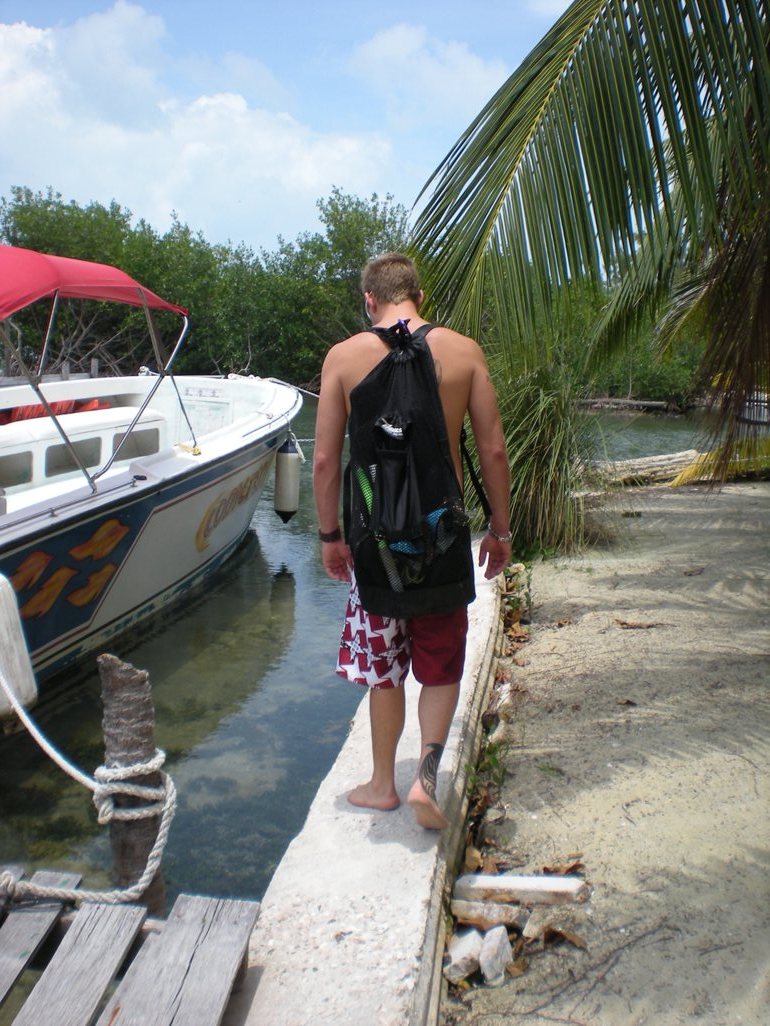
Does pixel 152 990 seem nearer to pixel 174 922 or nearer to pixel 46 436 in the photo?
pixel 174 922

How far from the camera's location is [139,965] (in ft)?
7.73

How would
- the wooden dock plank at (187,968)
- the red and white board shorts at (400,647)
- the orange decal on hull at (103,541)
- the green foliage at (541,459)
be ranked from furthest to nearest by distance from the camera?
the green foliage at (541,459)
the orange decal on hull at (103,541)
the red and white board shorts at (400,647)
the wooden dock plank at (187,968)

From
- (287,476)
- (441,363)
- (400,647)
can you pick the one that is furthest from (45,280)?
(287,476)

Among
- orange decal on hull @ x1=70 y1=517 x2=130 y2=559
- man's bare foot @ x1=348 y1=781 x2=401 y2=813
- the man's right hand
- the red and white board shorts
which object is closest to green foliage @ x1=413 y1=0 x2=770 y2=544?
the man's right hand

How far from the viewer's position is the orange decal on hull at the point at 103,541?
19.7ft

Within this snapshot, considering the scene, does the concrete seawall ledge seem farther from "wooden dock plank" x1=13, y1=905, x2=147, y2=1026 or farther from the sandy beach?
"wooden dock plank" x1=13, y1=905, x2=147, y2=1026

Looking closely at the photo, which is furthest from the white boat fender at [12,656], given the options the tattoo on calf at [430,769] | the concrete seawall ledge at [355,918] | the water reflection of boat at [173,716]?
the tattoo on calf at [430,769]

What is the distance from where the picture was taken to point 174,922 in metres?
2.48

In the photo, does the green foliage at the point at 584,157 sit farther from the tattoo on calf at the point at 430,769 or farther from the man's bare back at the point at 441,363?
the tattoo on calf at the point at 430,769

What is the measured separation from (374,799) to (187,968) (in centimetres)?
104

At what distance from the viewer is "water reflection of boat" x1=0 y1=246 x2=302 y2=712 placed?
5.55 metres

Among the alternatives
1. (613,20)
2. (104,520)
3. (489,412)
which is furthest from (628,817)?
(104,520)

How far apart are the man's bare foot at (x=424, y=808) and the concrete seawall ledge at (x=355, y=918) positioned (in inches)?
3.5

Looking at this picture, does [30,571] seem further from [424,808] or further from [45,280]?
[424,808]
